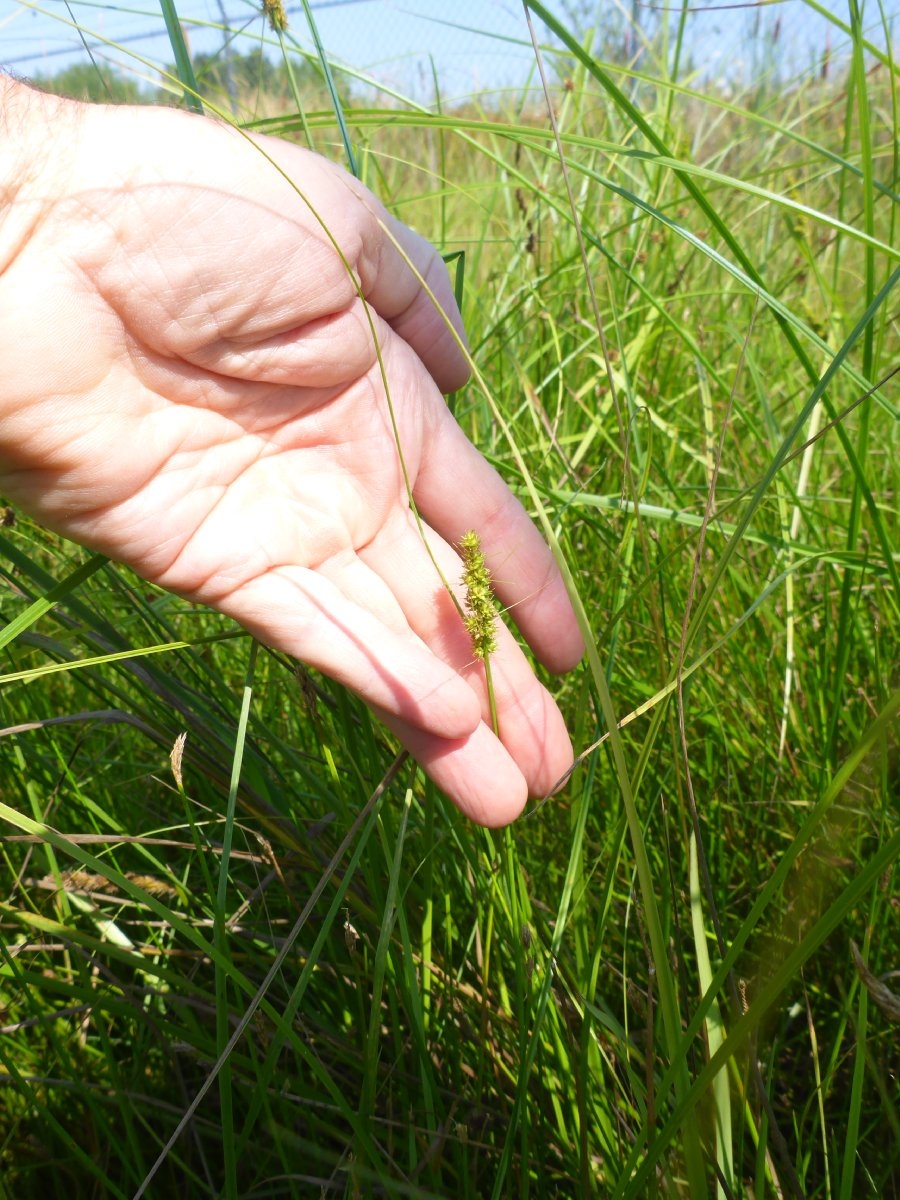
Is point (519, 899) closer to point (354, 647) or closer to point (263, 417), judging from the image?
point (354, 647)

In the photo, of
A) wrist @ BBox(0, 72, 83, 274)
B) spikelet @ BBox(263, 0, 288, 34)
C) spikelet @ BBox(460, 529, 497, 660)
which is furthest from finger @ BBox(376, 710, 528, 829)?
spikelet @ BBox(263, 0, 288, 34)

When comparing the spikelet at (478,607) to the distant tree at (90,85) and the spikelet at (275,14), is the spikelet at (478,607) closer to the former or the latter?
the spikelet at (275,14)

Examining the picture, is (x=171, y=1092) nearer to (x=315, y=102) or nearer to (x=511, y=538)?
(x=511, y=538)

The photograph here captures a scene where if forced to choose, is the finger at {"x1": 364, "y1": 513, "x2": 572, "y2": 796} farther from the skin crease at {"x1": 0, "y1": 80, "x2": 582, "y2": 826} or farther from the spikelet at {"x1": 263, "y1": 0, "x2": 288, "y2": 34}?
the spikelet at {"x1": 263, "y1": 0, "x2": 288, "y2": 34}

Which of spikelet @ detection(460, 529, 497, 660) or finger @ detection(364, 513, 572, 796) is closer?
spikelet @ detection(460, 529, 497, 660)

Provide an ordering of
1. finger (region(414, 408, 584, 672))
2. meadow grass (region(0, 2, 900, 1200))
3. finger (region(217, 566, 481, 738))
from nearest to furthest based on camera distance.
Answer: meadow grass (region(0, 2, 900, 1200)) < finger (region(217, 566, 481, 738)) < finger (region(414, 408, 584, 672))

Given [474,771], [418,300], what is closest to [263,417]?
[418,300]

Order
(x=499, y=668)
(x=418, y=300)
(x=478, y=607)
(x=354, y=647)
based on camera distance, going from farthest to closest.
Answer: (x=418, y=300) < (x=499, y=668) < (x=354, y=647) < (x=478, y=607)
